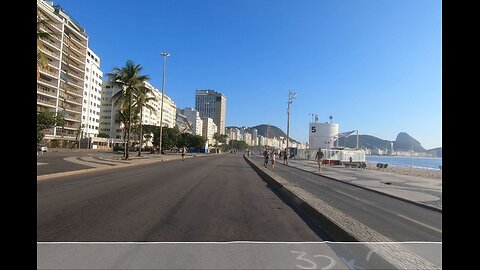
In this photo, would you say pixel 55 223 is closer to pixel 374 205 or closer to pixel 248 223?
pixel 248 223

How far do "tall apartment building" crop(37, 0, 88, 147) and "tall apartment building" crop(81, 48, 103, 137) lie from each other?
382 cm

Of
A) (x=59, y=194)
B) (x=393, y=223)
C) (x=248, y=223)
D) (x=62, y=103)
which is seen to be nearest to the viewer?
(x=248, y=223)

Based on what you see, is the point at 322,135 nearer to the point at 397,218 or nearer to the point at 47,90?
the point at 47,90

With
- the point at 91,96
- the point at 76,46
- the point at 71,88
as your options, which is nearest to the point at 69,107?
the point at 71,88

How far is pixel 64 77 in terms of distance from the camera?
98938mm

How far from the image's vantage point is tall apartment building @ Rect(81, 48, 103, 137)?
11256 centimetres

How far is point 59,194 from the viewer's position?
11852 millimetres

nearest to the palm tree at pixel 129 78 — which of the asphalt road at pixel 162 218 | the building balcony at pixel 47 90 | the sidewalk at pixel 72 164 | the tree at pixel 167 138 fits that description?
the sidewalk at pixel 72 164

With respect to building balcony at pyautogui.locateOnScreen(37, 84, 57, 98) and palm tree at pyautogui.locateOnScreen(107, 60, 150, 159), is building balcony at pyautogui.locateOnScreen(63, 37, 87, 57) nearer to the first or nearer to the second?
building balcony at pyautogui.locateOnScreen(37, 84, 57, 98)
